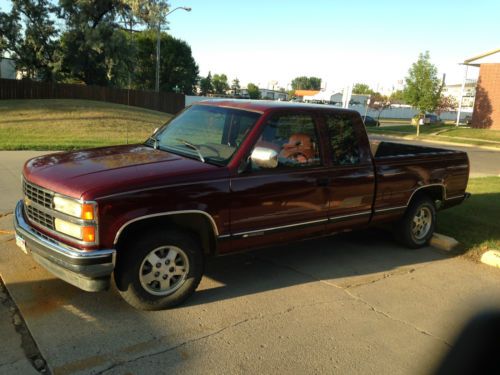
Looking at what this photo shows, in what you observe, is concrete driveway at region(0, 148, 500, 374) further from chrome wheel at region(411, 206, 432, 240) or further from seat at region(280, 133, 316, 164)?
seat at region(280, 133, 316, 164)

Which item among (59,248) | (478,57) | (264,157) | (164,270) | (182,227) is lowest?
(164,270)

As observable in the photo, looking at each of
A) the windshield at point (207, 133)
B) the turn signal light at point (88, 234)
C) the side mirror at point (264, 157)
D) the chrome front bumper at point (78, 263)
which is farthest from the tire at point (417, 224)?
the turn signal light at point (88, 234)

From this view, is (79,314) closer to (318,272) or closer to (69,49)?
(318,272)

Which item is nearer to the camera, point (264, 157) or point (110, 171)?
point (110, 171)

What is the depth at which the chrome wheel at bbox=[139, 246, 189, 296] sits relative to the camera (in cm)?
409

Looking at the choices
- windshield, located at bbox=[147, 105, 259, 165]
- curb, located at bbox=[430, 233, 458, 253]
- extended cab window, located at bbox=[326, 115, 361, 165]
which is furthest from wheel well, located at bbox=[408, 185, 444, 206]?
windshield, located at bbox=[147, 105, 259, 165]

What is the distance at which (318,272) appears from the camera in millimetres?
5359

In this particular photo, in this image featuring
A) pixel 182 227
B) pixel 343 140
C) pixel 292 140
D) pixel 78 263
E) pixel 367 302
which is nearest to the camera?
pixel 78 263

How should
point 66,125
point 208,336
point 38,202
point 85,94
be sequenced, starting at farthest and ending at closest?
point 85,94, point 66,125, point 38,202, point 208,336

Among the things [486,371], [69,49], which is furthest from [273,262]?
[69,49]

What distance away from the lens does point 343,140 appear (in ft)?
17.9

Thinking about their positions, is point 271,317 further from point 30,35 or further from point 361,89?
point 361,89

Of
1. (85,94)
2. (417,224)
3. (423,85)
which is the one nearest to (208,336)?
(417,224)

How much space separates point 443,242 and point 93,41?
33025 mm
